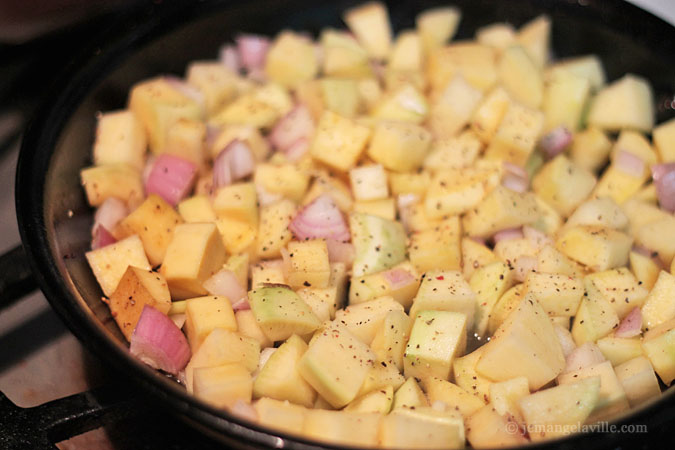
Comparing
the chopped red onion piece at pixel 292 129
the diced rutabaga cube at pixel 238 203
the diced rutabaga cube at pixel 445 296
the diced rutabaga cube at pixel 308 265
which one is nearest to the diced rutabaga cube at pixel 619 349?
the diced rutabaga cube at pixel 445 296

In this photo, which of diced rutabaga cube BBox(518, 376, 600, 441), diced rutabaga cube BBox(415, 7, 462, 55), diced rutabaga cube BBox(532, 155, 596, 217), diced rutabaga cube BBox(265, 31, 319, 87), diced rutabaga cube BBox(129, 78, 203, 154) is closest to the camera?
diced rutabaga cube BBox(518, 376, 600, 441)

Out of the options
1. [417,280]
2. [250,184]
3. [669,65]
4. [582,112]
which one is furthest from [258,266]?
[669,65]

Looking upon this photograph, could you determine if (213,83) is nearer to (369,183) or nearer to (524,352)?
(369,183)

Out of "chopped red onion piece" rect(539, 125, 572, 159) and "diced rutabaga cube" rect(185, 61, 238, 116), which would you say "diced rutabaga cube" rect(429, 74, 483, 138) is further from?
"diced rutabaga cube" rect(185, 61, 238, 116)

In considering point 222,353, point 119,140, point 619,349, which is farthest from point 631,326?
point 119,140

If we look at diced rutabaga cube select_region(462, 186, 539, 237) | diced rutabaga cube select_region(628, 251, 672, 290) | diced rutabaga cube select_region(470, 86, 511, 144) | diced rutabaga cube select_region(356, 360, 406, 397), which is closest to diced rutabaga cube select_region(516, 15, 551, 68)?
diced rutabaga cube select_region(470, 86, 511, 144)

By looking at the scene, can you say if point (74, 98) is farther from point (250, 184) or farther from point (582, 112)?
point (582, 112)
